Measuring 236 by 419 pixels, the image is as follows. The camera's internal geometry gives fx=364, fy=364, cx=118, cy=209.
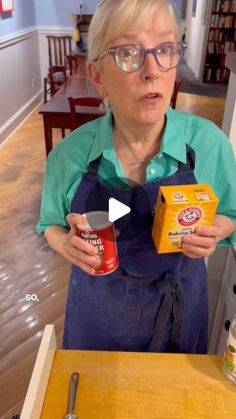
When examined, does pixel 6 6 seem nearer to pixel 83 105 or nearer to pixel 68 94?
pixel 68 94

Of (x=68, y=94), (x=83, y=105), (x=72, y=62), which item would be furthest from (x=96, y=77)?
(x=72, y=62)

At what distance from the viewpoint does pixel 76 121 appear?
277cm

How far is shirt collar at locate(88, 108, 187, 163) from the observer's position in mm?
897

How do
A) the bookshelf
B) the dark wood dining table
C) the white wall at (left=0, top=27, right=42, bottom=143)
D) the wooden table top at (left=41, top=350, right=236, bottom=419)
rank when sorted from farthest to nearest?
1. the bookshelf
2. the white wall at (left=0, top=27, right=42, bottom=143)
3. the dark wood dining table
4. the wooden table top at (left=41, top=350, right=236, bottom=419)

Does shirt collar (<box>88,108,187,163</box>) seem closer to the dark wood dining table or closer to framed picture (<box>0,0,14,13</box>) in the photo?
the dark wood dining table

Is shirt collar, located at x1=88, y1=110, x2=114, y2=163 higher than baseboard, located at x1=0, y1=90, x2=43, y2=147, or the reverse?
shirt collar, located at x1=88, y1=110, x2=114, y2=163

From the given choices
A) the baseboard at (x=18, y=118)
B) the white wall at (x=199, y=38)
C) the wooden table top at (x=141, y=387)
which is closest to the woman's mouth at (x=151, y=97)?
the wooden table top at (x=141, y=387)

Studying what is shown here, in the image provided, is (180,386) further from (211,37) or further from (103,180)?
(211,37)

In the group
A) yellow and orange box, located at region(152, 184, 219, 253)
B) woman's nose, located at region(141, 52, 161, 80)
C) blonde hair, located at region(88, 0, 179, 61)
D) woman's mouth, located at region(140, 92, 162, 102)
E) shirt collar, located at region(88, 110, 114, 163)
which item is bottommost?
yellow and orange box, located at region(152, 184, 219, 253)

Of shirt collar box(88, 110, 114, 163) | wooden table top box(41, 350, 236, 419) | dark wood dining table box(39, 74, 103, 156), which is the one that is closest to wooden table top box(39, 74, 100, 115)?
dark wood dining table box(39, 74, 103, 156)

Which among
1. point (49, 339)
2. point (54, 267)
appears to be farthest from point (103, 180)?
point (54, 267)

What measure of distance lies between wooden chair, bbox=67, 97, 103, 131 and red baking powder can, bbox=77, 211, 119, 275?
6.53 feet

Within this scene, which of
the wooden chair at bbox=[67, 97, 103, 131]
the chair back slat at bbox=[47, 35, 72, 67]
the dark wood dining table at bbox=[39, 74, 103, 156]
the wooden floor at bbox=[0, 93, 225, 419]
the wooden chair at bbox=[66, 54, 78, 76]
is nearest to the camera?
the wooden floor at bbox=[0, 93, 225, 419]

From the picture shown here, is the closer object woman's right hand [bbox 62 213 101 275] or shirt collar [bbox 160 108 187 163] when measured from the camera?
woman's right hand [bbox 62 213 101 275]
